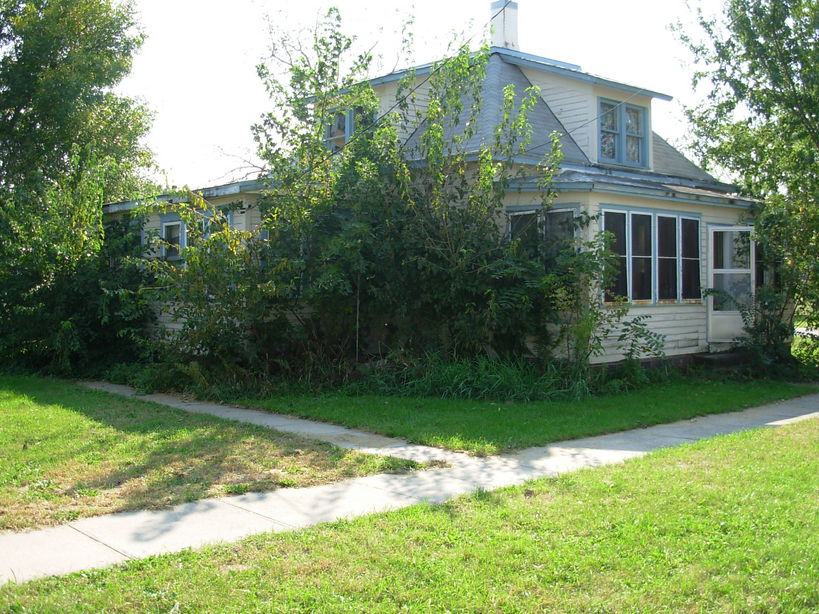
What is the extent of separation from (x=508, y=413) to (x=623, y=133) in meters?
9.00

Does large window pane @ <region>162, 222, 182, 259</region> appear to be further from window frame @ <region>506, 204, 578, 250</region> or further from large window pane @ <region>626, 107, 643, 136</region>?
large window pane @ <region>626, 107, 643, 136</region>

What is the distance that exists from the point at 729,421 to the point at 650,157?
339 inches

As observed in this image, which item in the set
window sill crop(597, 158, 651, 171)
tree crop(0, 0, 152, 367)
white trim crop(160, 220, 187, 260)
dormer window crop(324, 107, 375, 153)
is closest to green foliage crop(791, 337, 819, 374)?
window sill crop(597, 158, 651, 171)

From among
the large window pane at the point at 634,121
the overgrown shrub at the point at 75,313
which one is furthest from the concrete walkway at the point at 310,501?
the large window pane at the point at 634,121

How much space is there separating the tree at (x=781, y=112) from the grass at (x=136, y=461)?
1027cm

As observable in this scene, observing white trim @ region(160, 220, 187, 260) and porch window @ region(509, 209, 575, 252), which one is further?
white trim @ region(160, 220, 187, 260)

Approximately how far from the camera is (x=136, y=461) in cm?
755

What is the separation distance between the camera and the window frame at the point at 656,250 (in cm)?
1352

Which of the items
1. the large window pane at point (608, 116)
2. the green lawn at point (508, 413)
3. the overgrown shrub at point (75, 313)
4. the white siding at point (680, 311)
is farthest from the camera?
the large window pane at point (608, 116)

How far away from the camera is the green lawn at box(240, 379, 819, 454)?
8.90 meters

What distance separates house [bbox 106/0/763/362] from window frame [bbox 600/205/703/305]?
0.02 meters

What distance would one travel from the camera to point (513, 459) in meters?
7.95

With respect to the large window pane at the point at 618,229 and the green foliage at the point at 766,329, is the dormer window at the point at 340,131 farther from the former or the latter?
the green foliage at the point at 766,329

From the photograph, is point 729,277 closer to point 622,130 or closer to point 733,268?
point 733,268
